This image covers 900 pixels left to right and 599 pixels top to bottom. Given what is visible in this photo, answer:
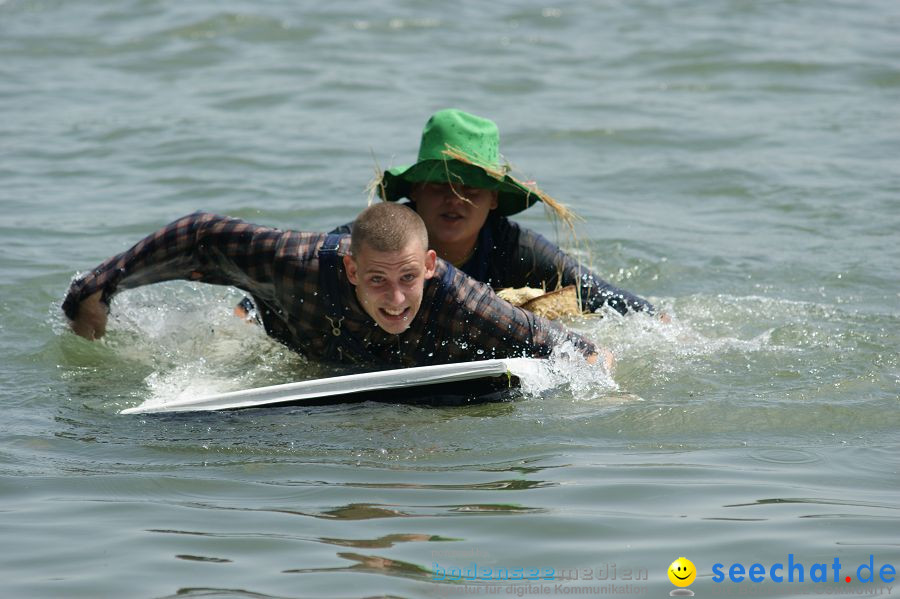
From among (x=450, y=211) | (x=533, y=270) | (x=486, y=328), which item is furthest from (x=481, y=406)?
(x=533, y=270)

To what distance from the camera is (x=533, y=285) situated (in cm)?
690

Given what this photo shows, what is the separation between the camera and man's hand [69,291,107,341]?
6207mm

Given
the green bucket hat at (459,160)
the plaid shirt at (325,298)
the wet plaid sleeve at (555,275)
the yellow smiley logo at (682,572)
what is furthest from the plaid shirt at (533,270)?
the yellow smiley logo at (682,572)

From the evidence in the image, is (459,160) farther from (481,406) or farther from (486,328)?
(481,406)

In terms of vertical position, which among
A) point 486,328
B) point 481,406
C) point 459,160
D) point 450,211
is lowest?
point 481,406

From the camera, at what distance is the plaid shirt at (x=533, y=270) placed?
22.4 ft

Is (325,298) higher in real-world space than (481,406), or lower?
higher

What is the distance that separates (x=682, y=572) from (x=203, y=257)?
2.85 metres

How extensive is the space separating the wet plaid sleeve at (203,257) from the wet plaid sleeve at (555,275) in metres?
1.51

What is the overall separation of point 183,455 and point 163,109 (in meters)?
8.44

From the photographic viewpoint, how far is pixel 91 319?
20.6 feet

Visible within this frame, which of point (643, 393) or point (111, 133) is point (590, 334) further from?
point (111, 133)

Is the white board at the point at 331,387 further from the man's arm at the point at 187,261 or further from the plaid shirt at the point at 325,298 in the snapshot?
the man's arm at the point at 187,261

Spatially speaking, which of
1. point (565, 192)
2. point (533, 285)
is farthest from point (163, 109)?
point (533, 285)
